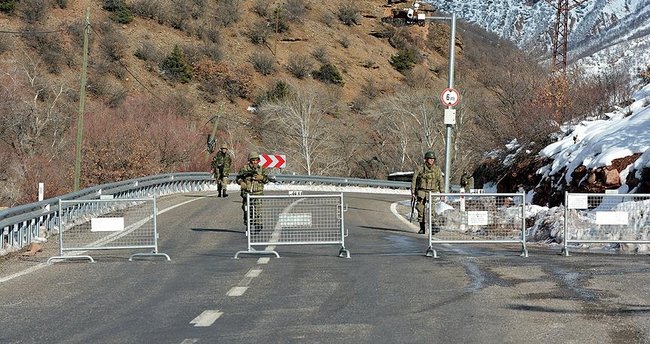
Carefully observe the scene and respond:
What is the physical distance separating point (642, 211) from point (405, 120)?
196 ft

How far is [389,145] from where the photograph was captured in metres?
78.1

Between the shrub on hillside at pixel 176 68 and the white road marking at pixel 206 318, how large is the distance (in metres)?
79.5

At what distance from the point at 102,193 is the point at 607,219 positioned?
14.9 m

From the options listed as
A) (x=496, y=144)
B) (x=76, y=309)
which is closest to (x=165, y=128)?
(x=496, y=144)

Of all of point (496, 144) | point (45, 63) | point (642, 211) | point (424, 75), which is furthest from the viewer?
point (424, 75)

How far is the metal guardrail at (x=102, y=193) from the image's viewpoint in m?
17.4

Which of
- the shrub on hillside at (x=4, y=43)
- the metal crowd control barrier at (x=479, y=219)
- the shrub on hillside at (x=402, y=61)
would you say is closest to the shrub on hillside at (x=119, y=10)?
the shrub on hillside at (x=4, y=43)

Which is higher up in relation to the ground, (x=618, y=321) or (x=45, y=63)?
(x=45, y=63)

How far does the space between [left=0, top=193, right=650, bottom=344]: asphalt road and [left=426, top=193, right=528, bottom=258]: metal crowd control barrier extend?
0.27 m

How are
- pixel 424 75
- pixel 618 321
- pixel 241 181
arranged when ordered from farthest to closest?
pixel 424 75
pixel 241 181
pixel 618 321

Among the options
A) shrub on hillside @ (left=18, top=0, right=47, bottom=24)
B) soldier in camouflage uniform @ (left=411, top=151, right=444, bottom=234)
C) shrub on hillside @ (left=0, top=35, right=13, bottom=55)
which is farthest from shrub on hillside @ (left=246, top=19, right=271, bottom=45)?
soldier in camouflage uniform @ (left=411, top=151, right=444, bottom=234)

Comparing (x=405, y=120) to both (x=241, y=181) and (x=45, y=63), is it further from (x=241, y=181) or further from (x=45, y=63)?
(x=241, y=181)

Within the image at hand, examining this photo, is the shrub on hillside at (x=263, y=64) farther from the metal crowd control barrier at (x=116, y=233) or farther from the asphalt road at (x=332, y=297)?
the metal crowd control barrier at (x=116, y=233)

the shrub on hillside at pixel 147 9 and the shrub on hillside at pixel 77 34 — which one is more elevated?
the shrub on hillside at pixel 147 9
